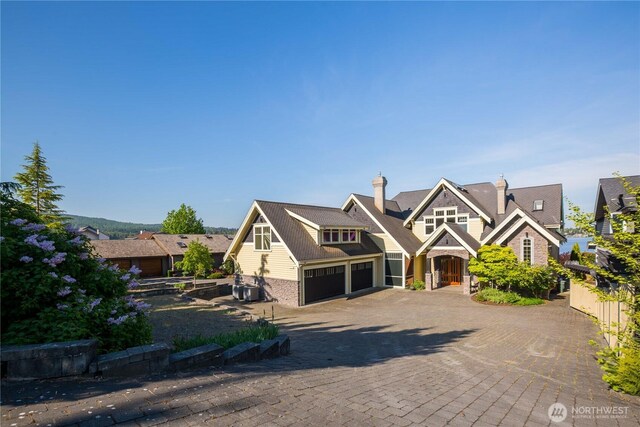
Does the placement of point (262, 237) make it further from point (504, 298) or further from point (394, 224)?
point (504, 298)

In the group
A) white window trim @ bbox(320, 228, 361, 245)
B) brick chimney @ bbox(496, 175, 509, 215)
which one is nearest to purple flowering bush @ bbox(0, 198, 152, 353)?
white window trim @ bbox(320, 228, 361, 245)

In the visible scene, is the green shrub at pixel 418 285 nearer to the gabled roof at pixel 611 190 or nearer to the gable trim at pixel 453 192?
the gable trim at pixel 453 192

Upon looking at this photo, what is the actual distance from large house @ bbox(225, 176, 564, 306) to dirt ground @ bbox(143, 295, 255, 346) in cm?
446

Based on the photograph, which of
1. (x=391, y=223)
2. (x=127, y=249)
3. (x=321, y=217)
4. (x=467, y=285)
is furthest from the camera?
(x=127, y=249)

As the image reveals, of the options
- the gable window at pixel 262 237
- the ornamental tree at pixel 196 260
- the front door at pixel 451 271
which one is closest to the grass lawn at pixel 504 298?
the front door at pixel 451 271

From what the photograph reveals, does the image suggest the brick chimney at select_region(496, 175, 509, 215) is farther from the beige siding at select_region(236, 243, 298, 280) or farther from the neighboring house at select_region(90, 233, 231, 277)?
the neighboring house at select_region(90, 233, 231, 277)

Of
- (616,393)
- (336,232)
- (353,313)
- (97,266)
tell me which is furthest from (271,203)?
(616,393)

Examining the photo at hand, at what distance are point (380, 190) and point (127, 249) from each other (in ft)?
94.0

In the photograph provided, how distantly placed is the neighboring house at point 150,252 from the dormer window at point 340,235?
22.6 metres

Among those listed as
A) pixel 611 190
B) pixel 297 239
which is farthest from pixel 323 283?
pixel 611 190

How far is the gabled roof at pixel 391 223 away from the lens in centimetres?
2691

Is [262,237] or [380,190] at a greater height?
[380,190]

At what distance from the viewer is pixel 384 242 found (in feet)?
89.9

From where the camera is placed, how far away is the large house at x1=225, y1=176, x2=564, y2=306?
71.2 feet
